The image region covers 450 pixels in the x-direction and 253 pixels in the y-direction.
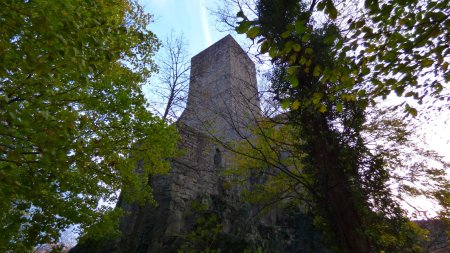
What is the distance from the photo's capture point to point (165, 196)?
10.1 m

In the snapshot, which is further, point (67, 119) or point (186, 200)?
point (186, 200)

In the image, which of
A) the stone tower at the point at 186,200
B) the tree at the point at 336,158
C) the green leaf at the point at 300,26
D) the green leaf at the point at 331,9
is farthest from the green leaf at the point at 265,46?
the stone tower at the point at 186,200

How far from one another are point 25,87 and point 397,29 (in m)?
4.65

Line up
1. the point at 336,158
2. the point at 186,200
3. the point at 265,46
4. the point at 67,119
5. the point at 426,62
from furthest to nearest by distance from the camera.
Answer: the point at 186,200
the point at 336,158
the point at 67,119
the point at 426,62
the point at 265,46

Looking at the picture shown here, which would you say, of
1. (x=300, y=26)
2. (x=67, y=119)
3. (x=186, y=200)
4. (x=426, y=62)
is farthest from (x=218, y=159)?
(x=300, y=26)

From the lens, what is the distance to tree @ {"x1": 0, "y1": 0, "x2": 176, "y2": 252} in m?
3.29

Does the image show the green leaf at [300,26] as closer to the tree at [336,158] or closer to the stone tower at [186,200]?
the tree at [336,158]

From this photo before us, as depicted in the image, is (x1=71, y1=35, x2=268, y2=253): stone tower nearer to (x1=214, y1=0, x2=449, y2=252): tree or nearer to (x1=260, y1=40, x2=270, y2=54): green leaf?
(x1=214, y1=0, x2=449, y2=252): tree

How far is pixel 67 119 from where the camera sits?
3.97 m

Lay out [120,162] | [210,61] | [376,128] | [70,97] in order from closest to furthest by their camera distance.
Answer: [70,97], [120,162], [376,128], [210,61]

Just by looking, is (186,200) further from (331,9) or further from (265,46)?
(331,9)

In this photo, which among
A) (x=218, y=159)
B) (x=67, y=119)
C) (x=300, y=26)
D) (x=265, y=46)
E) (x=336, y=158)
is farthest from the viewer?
(x=218, y=159)

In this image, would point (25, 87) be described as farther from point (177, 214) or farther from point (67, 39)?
point (177, 214)

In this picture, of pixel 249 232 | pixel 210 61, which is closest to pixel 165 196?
pixel 249 232
